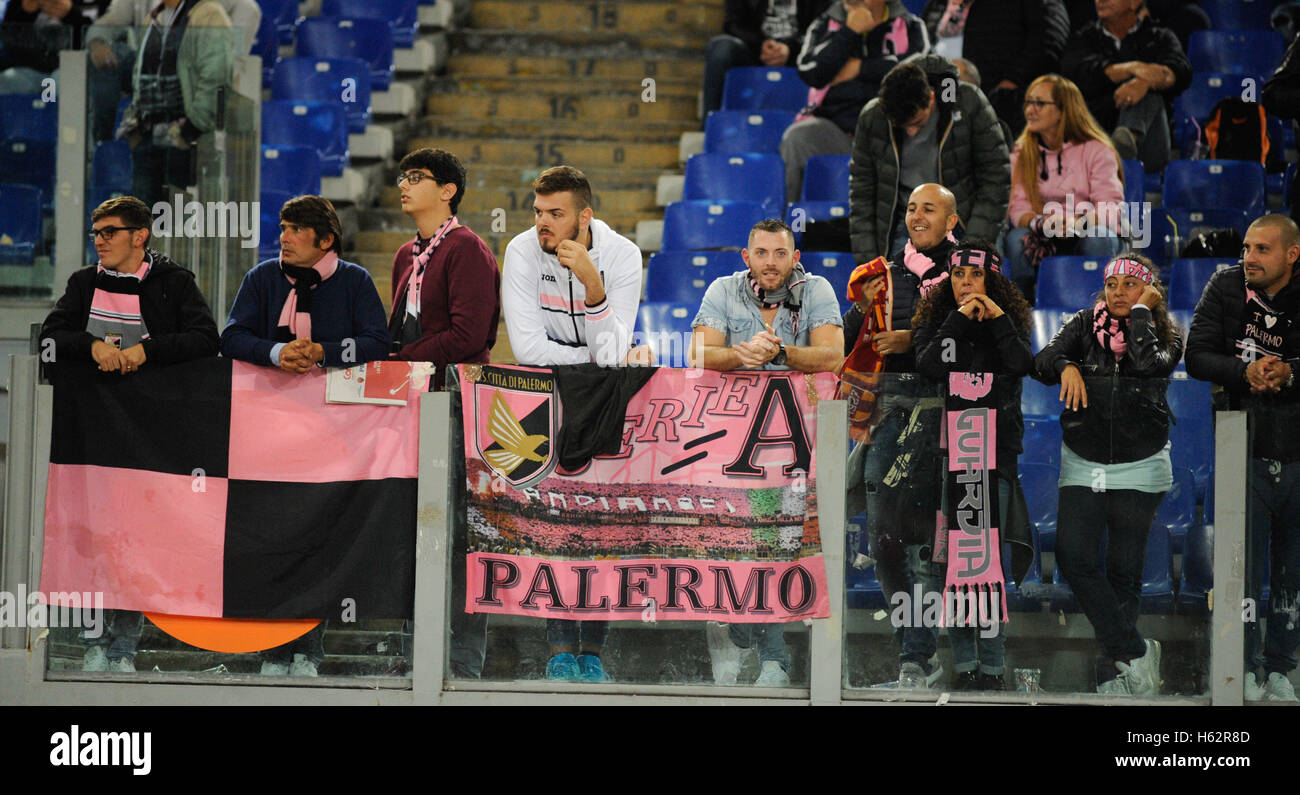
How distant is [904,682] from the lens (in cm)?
512

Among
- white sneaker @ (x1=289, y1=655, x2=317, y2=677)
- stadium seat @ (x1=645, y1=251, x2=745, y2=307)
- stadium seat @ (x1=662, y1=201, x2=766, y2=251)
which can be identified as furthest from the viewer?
stadium seat @ (x1=662, y1=201, x2=766, y2=251)

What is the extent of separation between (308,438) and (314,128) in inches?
166

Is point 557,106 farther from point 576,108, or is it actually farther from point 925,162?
point 925,162

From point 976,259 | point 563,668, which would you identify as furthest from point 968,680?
point 976,259

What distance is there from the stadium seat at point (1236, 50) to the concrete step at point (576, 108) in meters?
3.42

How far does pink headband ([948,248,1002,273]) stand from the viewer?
5.51m

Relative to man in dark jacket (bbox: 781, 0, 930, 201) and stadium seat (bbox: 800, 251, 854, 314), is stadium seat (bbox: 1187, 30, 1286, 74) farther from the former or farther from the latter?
stadium seat (bbox: 800, 251, 854, 314)

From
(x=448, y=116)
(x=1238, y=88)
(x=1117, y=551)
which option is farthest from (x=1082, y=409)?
(x=448, y=116)

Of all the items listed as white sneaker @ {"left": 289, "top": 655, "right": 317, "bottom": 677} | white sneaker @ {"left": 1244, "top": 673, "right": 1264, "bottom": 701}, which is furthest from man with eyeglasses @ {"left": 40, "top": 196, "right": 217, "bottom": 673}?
white sneaker @ {"left": 1244, "top": 673, "right": 1264, "bottom": 701}

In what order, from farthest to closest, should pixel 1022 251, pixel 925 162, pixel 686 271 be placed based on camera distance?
pixel 686 271, pixel 1022 251, pixel 925 162

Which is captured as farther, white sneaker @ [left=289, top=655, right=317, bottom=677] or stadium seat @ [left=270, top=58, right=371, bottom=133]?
stadium seat @ [left=270, top=58, right=371, bottom=133]

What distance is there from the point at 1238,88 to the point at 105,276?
7018 millimetres

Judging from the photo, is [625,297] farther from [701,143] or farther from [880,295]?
[701,143]

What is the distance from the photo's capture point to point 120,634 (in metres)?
5.30
